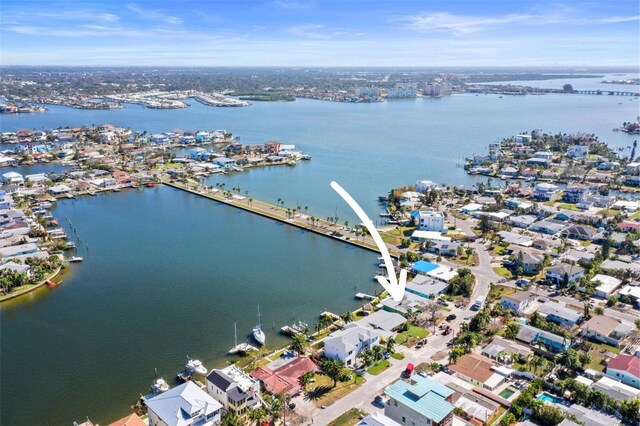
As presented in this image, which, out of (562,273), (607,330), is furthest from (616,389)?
(562,273)

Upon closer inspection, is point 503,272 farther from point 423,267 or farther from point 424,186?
point 424,186

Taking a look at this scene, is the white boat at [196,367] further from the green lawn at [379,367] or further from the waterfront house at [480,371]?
the waterfront house at [480,371]

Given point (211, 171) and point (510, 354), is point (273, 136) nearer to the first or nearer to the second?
point (211, 171)

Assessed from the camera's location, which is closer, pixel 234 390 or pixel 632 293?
pixel 234 390

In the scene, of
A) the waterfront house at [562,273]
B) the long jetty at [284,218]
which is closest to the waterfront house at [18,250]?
the long jetty at [284,218]

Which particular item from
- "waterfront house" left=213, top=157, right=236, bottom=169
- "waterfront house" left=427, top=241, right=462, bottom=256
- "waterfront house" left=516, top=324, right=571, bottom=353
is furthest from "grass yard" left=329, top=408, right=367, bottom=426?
"waterfront house" left=213, top=157, right=236, bottom=169

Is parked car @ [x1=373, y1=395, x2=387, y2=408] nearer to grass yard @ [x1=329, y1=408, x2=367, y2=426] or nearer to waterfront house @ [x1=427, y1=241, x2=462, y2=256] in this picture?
grass yard @ [x1=329, y1=408, x2=367, y2=426]
